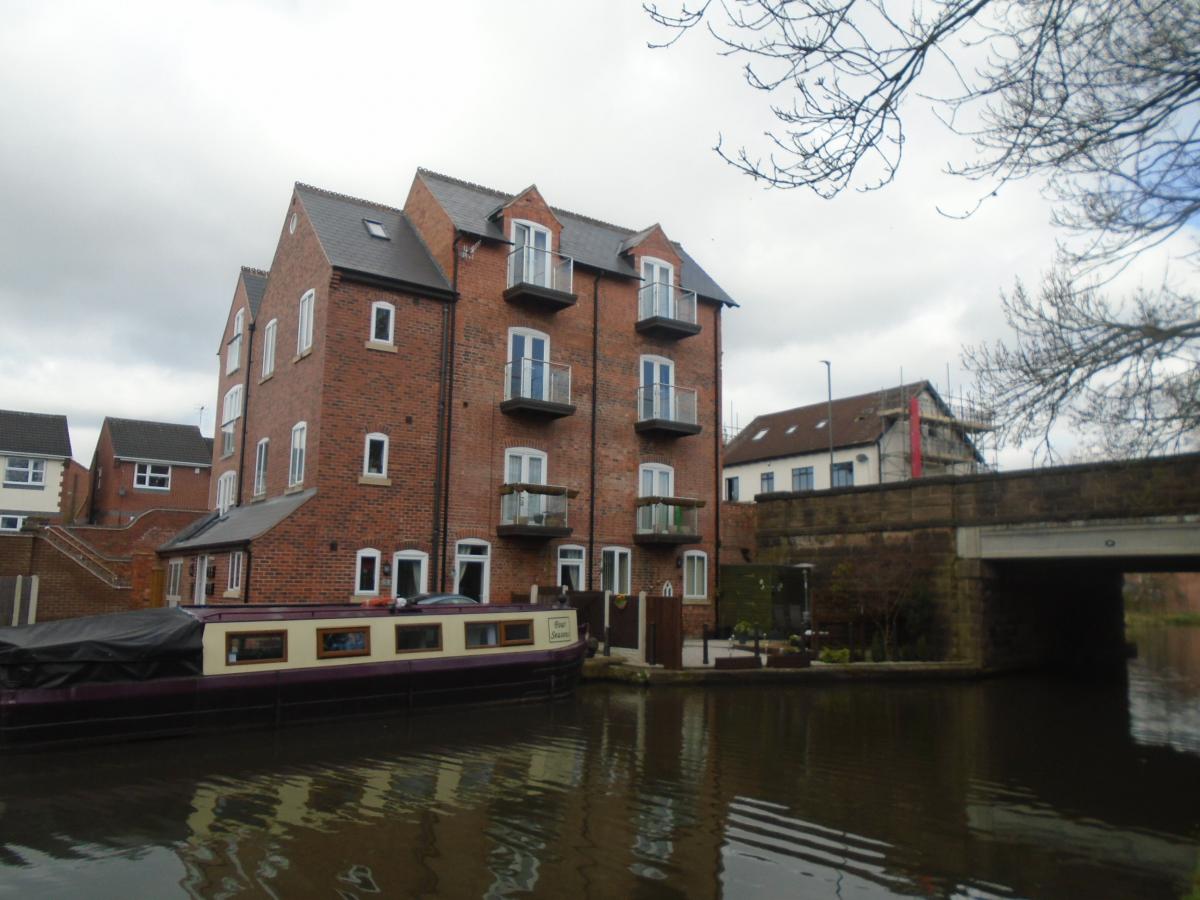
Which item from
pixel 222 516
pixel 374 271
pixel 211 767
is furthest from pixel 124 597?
pixel 211 767

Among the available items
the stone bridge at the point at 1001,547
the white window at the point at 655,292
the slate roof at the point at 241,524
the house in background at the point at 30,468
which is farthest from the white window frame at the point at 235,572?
the house in background at the point at 30,468

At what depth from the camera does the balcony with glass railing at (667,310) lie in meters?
24.9

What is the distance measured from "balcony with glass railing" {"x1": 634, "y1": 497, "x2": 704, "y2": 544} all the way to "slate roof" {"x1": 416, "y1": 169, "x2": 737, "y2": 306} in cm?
635

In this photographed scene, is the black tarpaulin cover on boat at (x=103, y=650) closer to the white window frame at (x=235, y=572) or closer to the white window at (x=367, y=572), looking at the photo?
the white window frame at (x=235, y=572)

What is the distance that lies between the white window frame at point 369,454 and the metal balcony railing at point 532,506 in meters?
2.90

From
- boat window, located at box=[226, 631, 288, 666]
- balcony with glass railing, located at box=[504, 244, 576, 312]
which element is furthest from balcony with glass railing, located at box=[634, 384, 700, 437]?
boat window, located at box=[226, 631, 288, 666]

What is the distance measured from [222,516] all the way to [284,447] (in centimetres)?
416

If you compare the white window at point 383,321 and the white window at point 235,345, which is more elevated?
the white window at point 235,345

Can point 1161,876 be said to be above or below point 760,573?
below

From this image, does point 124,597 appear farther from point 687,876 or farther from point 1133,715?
point 1133,715

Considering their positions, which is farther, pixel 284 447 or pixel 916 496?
pixel 916 496

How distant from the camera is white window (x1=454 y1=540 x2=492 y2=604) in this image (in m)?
21.0

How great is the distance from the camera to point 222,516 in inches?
949

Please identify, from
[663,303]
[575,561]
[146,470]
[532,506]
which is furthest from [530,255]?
[146,470]
